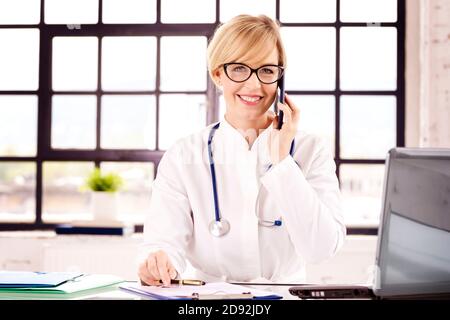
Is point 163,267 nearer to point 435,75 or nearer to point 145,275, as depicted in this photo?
point 145,275

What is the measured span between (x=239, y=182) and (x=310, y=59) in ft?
6.88

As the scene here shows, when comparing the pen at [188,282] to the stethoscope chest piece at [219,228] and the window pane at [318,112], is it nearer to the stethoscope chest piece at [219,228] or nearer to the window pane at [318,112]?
the stethoscope chest piece at [219,228]

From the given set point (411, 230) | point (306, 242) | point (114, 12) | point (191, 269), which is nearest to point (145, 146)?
point (114, 12)

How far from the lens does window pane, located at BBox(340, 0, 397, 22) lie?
13.2ft

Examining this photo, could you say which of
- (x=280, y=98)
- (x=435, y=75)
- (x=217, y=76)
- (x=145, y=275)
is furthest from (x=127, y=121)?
(x=145, y=275)

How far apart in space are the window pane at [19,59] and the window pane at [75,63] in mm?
124

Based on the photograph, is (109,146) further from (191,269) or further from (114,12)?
(191,269)

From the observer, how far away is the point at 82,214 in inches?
161

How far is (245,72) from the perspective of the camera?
A: 2082 millimetres

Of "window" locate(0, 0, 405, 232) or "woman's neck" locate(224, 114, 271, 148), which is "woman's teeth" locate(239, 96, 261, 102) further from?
"window" locate(0, 0, 405, 232)

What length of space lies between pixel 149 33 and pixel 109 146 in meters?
0.71

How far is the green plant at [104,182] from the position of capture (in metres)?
3.73

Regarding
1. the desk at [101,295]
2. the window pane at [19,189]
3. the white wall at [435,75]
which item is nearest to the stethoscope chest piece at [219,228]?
the desk at [101,295]

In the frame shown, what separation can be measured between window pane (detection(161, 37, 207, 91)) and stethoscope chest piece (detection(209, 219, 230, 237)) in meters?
2.10
